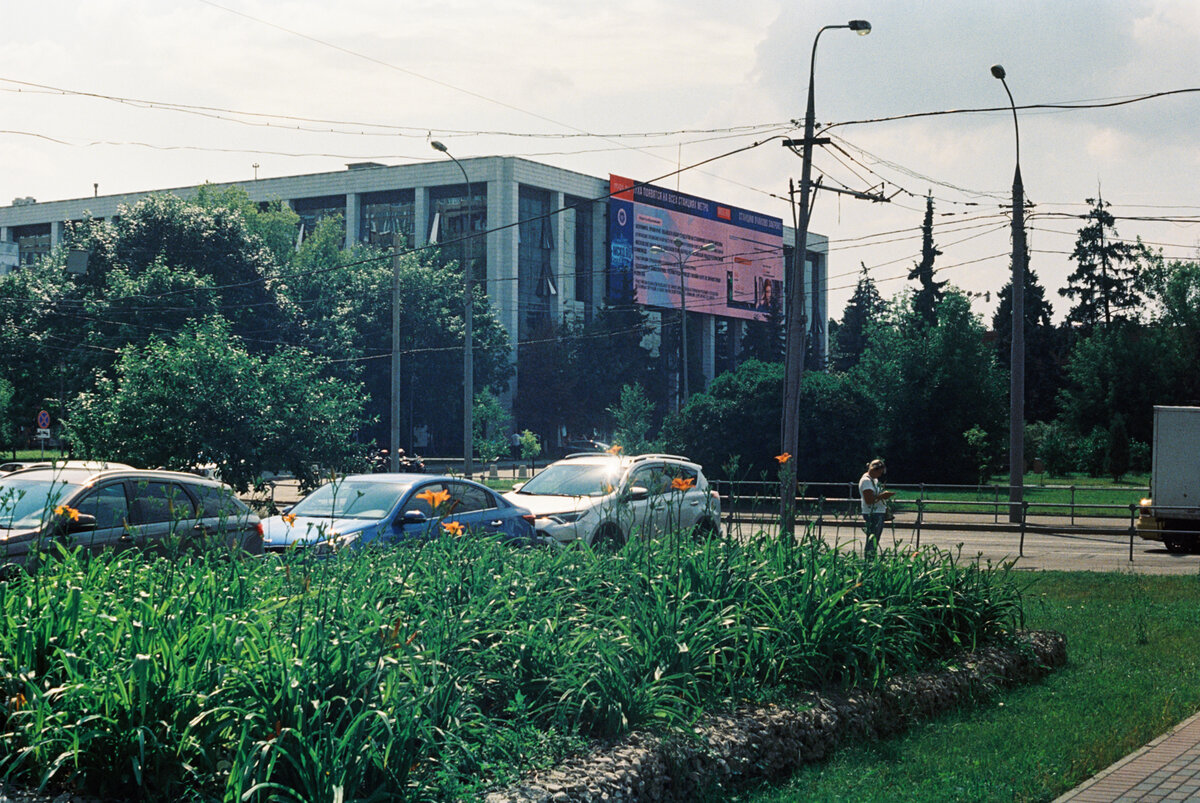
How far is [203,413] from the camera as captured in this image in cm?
2503

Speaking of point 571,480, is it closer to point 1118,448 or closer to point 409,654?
point 409,654

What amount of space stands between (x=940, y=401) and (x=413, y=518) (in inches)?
1400

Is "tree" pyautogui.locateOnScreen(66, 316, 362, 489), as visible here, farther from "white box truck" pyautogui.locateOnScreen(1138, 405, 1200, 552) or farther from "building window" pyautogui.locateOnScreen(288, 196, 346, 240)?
"building window" pyautogui.locateOnScreen(288, 196, 346, 240)

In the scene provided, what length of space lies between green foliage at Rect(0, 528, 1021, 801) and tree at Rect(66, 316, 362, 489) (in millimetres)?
18103

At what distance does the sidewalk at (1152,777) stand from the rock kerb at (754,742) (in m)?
1.20

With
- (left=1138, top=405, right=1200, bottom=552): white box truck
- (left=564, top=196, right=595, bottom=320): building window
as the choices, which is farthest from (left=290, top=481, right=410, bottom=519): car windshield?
(left=564, top=196, right=595, bottom=320): building window

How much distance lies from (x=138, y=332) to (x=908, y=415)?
94.1ft

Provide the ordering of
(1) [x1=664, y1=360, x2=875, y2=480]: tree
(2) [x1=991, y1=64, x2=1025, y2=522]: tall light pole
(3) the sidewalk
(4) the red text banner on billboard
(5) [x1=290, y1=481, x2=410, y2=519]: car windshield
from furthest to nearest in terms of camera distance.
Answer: (4) the red text banner on billboard < (1) [x1=664, y1=360, x2=875, y2=480]: tree < (2) [x1=991, y1=64, x2=1025, y2=522]: tall light pole < (5) [x1=290, y1=481, x2=410, y2=519]: car windshield < (3) the sidewalk

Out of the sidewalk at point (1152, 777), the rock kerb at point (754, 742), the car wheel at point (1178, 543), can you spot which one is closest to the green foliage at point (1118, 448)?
the car wheel at point (1178, 543)

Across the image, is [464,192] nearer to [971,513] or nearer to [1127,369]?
[1127,369]

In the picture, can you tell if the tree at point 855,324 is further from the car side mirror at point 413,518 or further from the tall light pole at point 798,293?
the car side mirror at point 413,518

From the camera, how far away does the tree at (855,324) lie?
121 m

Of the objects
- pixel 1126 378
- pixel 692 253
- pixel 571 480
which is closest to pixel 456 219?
pixel 692 253

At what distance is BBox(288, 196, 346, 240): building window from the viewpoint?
90.6 m
